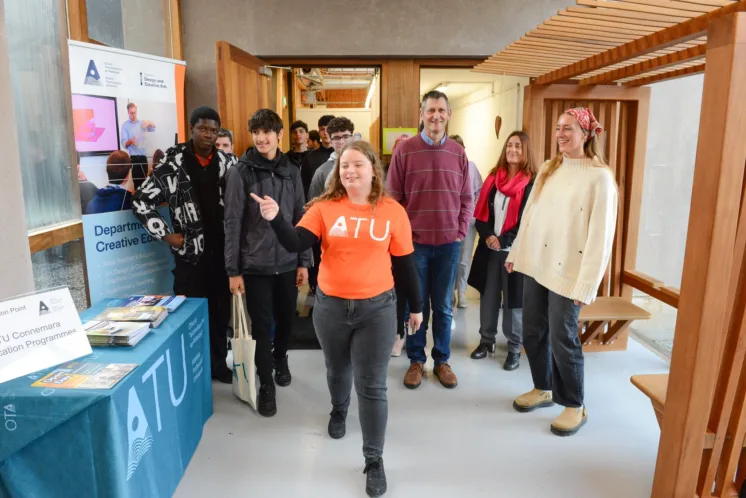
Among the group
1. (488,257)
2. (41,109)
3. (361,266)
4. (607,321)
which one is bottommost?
(607,321)

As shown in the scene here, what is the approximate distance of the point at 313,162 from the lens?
4.01m

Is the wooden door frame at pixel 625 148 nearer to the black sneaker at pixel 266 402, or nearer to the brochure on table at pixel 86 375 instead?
the black sneaker at pixel 266 402

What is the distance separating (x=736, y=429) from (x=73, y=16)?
4.14 m

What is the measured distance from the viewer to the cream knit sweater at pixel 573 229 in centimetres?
228

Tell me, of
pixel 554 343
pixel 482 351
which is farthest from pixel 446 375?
pixel 554 343

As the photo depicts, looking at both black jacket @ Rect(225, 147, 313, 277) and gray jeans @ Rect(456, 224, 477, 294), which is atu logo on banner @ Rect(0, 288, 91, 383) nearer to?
black jacket @ Rect(225, 147, 313, 277)

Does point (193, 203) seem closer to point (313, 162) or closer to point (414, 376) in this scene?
point (313, 162)

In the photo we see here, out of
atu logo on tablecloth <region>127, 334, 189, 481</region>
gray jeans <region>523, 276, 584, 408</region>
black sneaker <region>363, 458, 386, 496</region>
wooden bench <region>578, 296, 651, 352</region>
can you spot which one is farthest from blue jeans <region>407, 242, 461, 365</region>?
atu logo on tablecloth <region>127, 334, 189, 481</region>

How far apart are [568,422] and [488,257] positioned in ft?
4.14

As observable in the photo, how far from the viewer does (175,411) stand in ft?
7.16

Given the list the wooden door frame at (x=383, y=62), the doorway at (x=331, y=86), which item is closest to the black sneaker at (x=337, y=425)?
the wooden door frame at (x=383, y=62)

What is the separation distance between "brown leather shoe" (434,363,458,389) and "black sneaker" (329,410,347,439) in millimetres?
806

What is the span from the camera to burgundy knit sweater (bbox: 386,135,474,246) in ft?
9.62

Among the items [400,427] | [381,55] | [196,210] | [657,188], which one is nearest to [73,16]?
[196,210]
